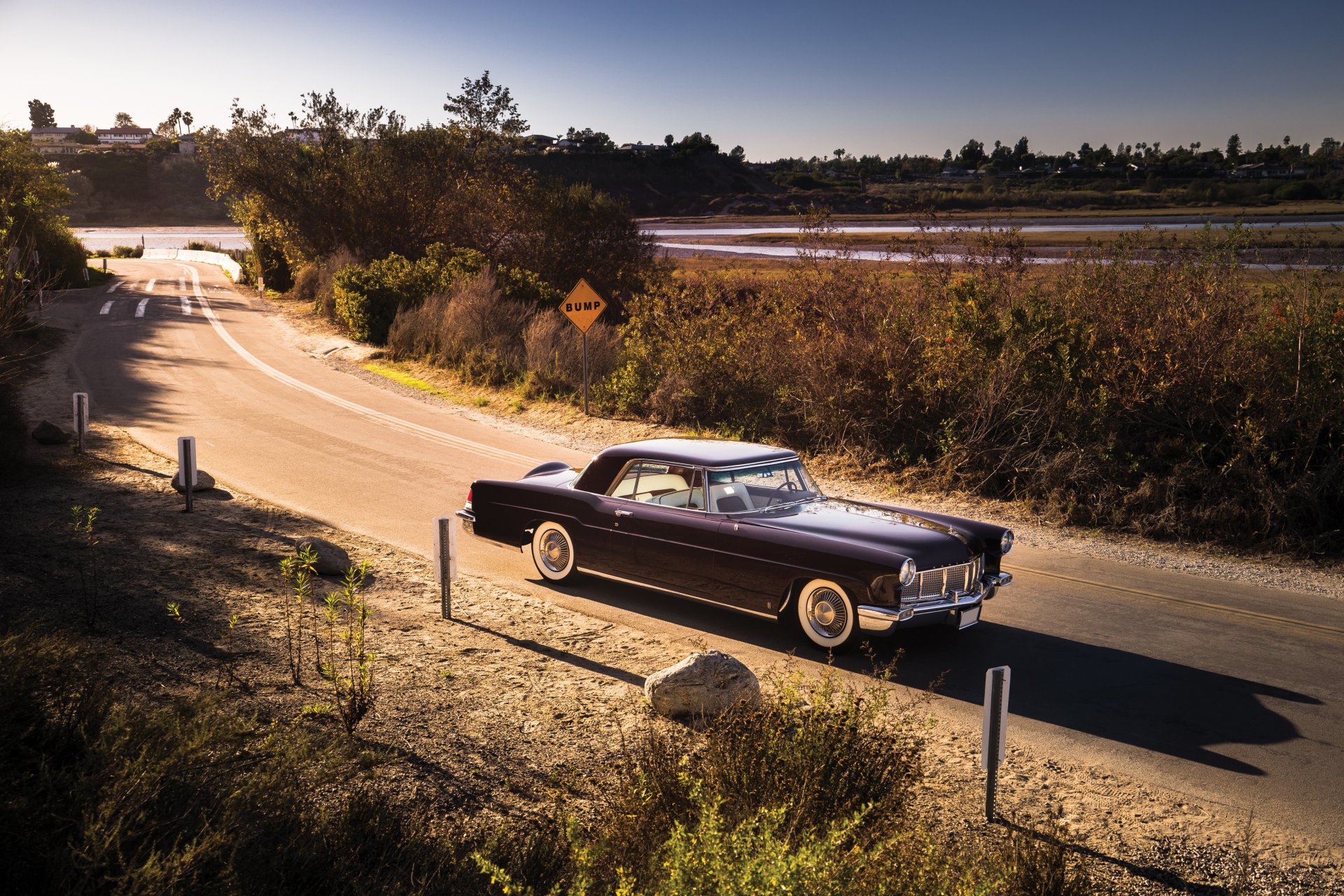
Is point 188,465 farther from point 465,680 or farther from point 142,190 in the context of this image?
point 142,190

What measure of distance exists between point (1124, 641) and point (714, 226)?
79.0 m

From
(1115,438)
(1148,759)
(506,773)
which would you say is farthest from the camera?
(1115,438)

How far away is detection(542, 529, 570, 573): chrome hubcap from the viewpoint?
29.9 feet

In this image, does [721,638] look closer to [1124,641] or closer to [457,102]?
[1124,641]

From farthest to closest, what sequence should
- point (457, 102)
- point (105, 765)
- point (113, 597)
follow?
point (457, 102), point (113, 597), point (105, 765)

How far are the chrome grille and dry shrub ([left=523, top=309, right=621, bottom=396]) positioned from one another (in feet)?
43.9

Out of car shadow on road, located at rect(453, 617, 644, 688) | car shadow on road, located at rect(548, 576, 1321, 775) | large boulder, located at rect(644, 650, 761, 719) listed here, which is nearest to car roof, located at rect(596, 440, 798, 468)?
car shadow on road, located at rect(548, 576, 1321, 775)

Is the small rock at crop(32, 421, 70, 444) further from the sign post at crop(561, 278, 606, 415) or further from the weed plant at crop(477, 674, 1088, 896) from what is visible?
the weed plant at crop(477, 674, 1088, 896)

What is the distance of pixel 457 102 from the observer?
38.8m

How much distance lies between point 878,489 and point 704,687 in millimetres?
8107

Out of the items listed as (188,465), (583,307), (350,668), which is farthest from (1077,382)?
(188,465)

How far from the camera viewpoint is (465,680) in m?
6.69

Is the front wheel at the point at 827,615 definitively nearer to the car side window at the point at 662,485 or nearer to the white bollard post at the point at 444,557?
the car side window at the point at 662,485

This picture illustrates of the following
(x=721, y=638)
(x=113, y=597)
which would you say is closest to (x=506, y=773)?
(x=721, y=638)
